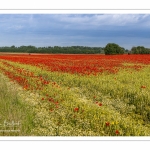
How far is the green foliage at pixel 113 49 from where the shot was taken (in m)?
4.93

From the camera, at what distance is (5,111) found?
14.9 feet

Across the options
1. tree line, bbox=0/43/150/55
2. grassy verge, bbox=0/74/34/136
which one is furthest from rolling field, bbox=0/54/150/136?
tree line, bbox=0/43/150/55

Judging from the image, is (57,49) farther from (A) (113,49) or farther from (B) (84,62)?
(A) (113,49)

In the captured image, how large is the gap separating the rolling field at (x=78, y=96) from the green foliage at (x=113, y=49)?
0.86 feet

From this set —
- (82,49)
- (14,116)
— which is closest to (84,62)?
(82,49)

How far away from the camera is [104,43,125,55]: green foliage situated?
16.2ft

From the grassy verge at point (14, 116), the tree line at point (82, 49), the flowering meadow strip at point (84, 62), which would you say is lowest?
the grassy verge at point (14, 116)

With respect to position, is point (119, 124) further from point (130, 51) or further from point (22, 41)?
point (22, 41)

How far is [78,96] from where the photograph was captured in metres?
4.95

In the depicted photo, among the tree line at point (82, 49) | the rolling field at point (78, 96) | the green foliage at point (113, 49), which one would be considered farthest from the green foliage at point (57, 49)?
the rolling field at point (78, 96)

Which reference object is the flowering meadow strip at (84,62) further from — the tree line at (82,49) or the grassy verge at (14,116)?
the grassy verge at (14,116)

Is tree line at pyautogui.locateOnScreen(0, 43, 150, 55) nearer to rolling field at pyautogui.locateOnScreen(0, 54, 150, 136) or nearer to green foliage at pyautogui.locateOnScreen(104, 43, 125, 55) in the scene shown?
green foliage at pyautogui.locateOnScreen(104, 43, 125, 55)

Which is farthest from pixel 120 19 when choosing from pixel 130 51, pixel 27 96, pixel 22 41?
pixel 27 96

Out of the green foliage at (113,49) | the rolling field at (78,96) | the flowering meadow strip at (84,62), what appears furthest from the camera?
the flowering meadow strip at (84,62)
